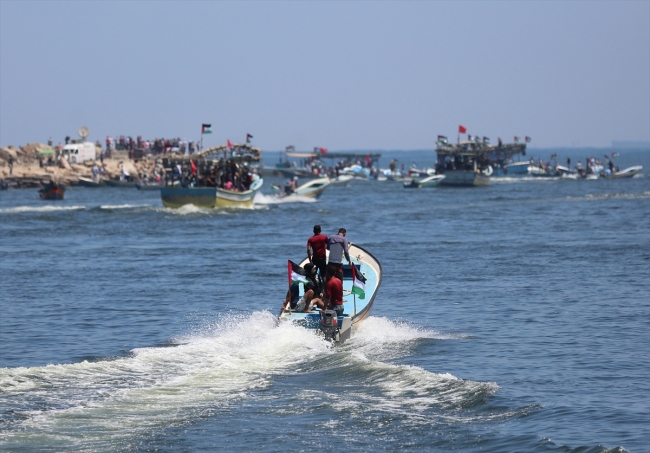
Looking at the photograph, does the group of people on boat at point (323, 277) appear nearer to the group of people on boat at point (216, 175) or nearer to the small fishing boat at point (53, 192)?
the group of people on boat at point (216, 175)

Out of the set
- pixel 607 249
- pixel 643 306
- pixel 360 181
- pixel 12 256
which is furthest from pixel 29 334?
pixel 360 181

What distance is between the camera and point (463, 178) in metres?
79.6

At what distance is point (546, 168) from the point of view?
10569 centimetres

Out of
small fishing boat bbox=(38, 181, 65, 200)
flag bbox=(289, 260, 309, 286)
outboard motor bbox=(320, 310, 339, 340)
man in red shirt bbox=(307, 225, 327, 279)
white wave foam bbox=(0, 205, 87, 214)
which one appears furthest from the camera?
small fishing boat bbox=(38, 181, 65, 200)

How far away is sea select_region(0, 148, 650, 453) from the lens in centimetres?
1275

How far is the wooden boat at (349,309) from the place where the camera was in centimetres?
1794

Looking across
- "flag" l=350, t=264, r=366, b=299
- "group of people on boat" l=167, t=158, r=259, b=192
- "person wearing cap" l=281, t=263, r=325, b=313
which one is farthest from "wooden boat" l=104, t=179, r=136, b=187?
"person wearing cap" l=281, t=263, r=325, b=313

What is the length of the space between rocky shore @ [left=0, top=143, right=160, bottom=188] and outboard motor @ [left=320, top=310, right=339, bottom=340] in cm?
7021

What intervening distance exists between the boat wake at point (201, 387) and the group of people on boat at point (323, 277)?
804 mm

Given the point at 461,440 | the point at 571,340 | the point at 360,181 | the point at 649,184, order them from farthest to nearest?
the point at 360,181
the point at 649,184
the point at 571,340
the point at 461,440

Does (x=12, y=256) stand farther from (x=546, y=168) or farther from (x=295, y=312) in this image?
(x=546, y=168)

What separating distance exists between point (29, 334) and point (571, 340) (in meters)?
9.97

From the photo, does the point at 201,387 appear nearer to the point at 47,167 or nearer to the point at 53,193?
the point at 53,193

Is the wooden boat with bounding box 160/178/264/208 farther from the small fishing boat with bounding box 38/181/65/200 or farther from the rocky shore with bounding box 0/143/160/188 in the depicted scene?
the rocky shore with bounding box 0/143/160/188
